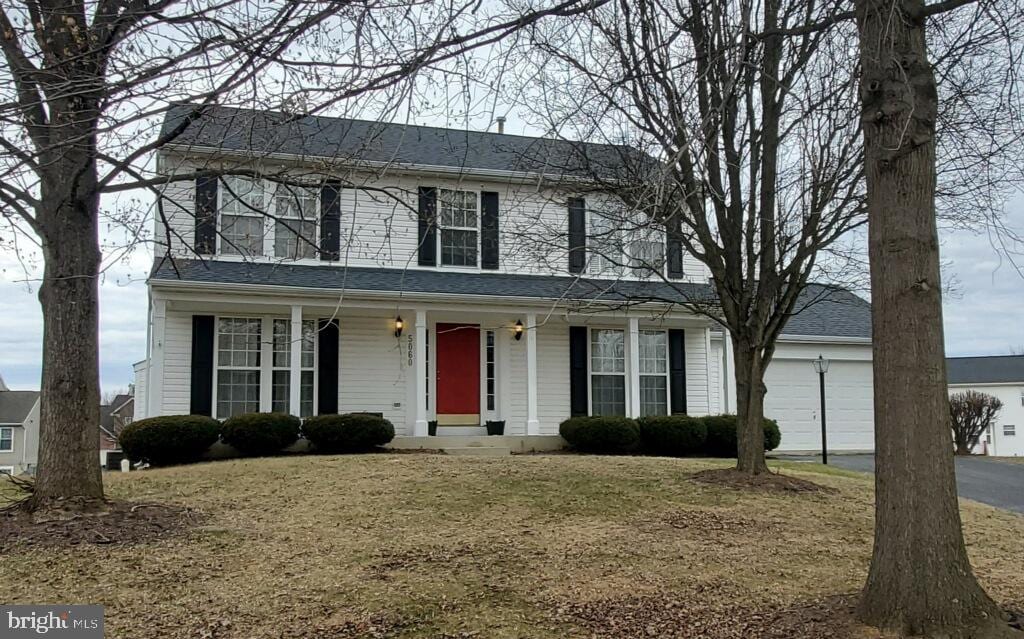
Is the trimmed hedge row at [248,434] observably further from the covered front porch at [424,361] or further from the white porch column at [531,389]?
the white porch column at [531,389]

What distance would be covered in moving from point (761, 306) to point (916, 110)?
5.07 meters

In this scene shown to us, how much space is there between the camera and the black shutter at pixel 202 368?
1349cm

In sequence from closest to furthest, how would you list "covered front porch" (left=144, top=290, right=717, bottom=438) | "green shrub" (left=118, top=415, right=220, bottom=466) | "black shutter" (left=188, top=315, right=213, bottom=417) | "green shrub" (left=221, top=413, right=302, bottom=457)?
1. "green shrub" (left=118, top=415, right=220, bottom=466)
2. "green shrub" (left=221, top=413, right=302, bottom=457)
3. "black shutter" (left=188, top=315, right=213, bottom=417)
4. "covered front porch" (left=144, top=290, right=717, bottom=438)

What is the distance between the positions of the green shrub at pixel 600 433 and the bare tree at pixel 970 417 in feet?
38.4

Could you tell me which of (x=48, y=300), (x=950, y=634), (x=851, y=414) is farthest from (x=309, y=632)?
(x=851, y=414)

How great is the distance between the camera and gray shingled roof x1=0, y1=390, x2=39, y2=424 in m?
42.7

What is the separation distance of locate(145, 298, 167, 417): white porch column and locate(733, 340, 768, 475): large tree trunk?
31.4 ft

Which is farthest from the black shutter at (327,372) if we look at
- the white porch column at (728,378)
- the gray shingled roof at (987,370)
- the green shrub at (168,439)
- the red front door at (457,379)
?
the gray shingled roof at (987,370)

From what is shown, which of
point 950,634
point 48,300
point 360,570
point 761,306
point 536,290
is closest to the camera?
point 950,634

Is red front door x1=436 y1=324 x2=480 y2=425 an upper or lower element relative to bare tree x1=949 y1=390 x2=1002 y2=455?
upper

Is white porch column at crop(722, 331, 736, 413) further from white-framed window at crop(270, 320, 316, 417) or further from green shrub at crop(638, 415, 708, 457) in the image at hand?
white-framed window at crop(270, 320, 316, 417)

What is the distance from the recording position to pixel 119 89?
14.6 feet

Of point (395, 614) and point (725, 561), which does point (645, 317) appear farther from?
point (395, 614)

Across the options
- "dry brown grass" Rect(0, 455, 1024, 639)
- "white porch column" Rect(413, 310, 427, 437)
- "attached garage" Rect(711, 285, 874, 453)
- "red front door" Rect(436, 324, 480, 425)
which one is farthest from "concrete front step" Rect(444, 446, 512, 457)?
"attached garage" Rect(711, 285, 874, 453)
